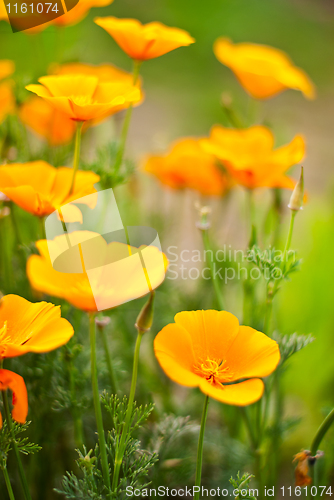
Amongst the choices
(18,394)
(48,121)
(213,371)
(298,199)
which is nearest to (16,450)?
(18,394)

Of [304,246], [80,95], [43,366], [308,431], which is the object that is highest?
[80,95]

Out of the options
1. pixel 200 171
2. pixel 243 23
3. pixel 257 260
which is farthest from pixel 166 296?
pixel 243 23

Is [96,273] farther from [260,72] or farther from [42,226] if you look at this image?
[260,72]

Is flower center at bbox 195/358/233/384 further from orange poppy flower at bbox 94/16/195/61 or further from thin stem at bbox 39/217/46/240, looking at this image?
orange poppy flower at bbox 94/16/195/61

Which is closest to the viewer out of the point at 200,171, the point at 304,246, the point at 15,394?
the point at 15,394

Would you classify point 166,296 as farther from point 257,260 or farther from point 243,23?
point 243,23
